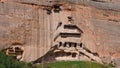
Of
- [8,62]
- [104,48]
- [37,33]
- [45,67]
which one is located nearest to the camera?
[8,62]

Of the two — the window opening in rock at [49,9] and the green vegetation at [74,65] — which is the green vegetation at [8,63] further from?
the window opening in rock at [49,9]

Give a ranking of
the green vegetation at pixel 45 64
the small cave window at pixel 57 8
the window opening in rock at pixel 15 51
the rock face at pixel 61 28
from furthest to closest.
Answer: the small cave window at pixel 57 8, the rock face at pixel 61 28, the window opening in rock at pixel 15 51, the green vegetation at pixel 45 64

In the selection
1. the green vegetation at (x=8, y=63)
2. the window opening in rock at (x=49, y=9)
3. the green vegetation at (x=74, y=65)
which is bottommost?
the green vegetation at (x=74, y=65)

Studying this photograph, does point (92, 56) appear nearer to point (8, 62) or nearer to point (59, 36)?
point (59, 36)

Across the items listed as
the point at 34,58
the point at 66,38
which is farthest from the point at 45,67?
the point at 66,38

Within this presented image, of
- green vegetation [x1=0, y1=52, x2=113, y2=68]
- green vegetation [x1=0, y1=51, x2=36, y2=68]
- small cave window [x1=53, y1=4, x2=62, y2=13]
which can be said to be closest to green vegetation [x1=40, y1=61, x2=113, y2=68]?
green vegetation [x1=0, y1=52, x2=113, y2=68]

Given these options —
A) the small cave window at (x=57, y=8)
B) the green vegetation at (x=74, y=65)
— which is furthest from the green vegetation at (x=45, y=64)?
the small cave window at (x=57, y=8)

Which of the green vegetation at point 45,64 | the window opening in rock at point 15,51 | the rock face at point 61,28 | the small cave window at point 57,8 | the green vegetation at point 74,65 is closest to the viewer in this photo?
the green vegetation at point 45,64

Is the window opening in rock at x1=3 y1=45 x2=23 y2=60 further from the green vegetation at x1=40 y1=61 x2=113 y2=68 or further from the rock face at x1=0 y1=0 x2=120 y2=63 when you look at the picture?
the green vegetation at x1=40 y1=61 x2=113 y2=68

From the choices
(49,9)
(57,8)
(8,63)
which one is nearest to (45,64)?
(49,9)
